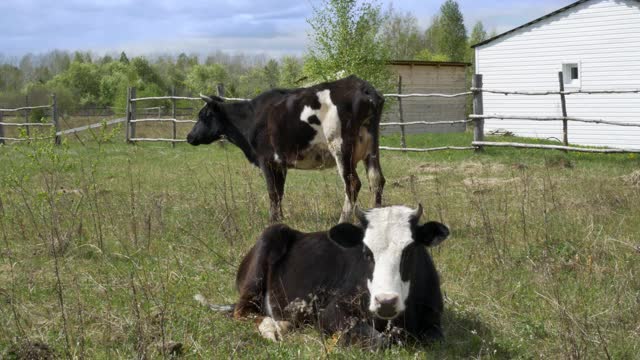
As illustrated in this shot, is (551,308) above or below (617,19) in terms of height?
below

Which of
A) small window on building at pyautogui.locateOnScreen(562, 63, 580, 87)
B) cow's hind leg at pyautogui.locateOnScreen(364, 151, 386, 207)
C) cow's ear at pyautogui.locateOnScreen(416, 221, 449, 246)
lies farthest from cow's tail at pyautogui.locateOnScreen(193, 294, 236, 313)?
small window on building at pyautogui.locateOnScreen(562, 63, 580, 87)

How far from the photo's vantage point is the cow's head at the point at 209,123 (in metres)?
10.8

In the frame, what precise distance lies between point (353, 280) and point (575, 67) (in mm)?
20832

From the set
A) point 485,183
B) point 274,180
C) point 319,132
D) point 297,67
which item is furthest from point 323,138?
point 297,67

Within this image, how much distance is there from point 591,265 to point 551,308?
3.42 feet

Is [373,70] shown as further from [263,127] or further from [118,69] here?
[118,69]

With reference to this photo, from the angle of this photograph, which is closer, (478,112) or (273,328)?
(273,328)

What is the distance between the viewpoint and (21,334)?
13.4ft

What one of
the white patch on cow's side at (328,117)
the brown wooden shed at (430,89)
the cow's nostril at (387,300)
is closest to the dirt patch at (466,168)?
the white patch on cow's side at (328,117)

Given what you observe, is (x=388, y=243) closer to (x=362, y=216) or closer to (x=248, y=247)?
(x=362, y=216)

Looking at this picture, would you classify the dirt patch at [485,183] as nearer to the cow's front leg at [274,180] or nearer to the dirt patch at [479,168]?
the dirt patch at [479,168]

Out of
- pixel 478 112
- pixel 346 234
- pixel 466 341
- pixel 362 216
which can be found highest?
pixel 478 112

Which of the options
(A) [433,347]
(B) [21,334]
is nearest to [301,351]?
(A) [433,347]

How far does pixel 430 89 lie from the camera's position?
3262 cm
